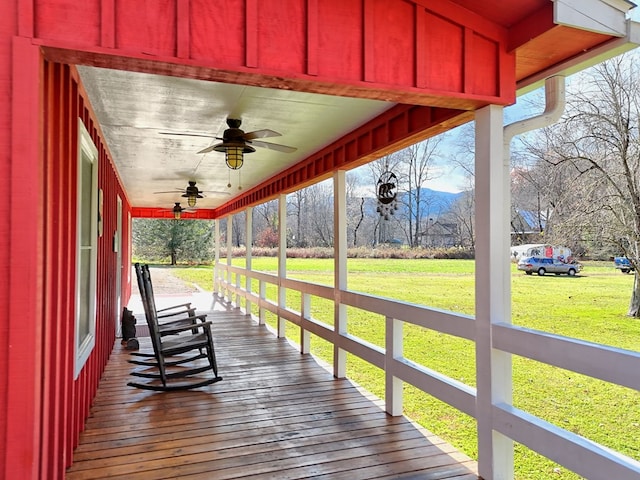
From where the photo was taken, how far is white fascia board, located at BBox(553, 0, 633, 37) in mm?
2068

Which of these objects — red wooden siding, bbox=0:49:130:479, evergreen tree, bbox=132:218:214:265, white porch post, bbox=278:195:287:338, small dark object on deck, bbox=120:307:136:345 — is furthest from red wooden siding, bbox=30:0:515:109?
evergreen tree, bbox=132:218:214:265

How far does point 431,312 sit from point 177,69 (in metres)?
2.23

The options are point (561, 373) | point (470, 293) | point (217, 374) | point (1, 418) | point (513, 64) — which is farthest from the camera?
point (470, 293)

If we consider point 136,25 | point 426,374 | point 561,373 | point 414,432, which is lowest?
point 561,373

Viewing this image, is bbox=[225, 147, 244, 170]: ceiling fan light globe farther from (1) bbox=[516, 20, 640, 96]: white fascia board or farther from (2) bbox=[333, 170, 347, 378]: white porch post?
(1) bbox=[516, 20, 640, 96]: white fascia board

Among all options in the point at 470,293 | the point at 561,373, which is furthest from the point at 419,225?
the point at 561,373

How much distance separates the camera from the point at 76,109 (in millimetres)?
2623

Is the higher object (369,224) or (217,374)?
(369,224)

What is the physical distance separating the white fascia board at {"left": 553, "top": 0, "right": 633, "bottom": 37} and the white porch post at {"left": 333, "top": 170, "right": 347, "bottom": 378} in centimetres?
279

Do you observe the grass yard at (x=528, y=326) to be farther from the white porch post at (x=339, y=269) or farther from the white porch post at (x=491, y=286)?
the white porch post at (x=491, y=286)

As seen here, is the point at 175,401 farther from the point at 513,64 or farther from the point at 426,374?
the point at 513,64

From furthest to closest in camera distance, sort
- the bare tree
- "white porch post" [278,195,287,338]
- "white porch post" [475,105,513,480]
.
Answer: the bare tree
"white porch post" [278,195,287,338]
"white porch post" [475,105,513,480]

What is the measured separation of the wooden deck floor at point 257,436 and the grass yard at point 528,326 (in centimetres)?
54

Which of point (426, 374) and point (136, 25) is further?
point (426, 374)
